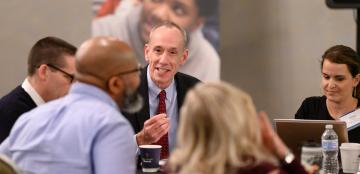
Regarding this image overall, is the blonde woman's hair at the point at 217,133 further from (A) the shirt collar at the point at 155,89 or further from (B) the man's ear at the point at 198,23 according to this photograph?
(B) the man's ear at the point at 198,23

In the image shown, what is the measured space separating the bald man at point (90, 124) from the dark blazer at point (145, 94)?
1108mm

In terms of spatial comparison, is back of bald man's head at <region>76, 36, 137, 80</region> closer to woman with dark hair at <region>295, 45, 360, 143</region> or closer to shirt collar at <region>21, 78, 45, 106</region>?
shirt collar at <region>21, 78, 45, 106</region>

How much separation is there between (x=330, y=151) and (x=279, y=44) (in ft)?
7.46

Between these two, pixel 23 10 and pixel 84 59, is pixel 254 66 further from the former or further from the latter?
pixel 84 59

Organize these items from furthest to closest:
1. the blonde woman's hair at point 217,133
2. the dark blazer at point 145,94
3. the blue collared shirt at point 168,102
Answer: the blue collared shirt at point 168,102 → the dark blazer at point 145,94 → the blonde woman's hair at point 217,133

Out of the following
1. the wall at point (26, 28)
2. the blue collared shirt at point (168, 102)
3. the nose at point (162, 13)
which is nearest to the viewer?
the blue collared shirt at point (168, 102)

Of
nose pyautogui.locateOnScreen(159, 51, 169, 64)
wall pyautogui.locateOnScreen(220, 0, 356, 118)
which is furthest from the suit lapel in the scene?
wall pyautogui.locateOnScreen(220, 0, 356, 118)

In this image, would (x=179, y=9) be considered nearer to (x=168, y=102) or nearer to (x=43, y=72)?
(x=168, y=102)

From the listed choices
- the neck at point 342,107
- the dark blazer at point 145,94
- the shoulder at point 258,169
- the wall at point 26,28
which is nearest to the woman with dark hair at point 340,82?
the neck at point 342,107

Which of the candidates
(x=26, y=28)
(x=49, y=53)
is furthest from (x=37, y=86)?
(x=26, y=28)

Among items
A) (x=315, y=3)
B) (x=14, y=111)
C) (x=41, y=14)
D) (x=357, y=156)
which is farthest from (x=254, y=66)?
(x=14, y=111)

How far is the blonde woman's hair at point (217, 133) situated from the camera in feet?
5.28

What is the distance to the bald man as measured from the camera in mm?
1917

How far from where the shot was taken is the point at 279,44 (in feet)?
16.9
